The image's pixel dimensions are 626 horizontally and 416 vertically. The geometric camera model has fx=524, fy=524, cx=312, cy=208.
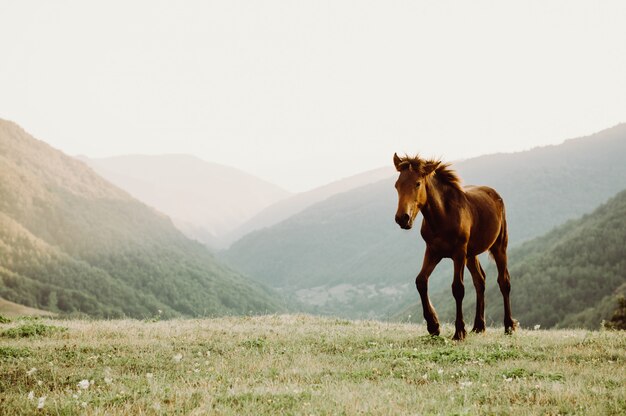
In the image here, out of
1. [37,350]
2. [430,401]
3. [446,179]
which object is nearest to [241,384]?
[430,401]

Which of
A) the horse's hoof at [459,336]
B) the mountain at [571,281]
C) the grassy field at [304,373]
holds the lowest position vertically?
the mountain at [571,281]

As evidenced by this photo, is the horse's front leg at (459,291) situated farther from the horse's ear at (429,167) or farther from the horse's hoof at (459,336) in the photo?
the horse's ear at (429,167)

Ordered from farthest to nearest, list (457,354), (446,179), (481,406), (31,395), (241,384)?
(446,179), (457,354), (241,384), (31,395), (481,406)

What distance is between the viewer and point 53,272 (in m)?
199

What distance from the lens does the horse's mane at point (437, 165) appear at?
1097 cm

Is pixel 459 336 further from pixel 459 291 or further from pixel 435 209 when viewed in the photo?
pixel 435 209

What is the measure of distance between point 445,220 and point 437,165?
130cm

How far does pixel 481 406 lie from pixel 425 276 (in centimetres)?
534

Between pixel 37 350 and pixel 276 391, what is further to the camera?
pixel 37 350

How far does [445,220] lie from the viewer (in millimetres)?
11516

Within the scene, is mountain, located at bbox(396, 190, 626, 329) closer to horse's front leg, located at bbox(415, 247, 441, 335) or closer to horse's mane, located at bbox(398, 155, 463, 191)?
horse's front leg, located at bbox(415, 247, 441, 335)

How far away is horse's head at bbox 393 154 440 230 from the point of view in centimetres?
1025

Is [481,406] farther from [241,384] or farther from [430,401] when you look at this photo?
[241,384]

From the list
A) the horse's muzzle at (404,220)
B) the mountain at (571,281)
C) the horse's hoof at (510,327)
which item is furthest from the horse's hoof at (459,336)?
the mountain at (571,281)
